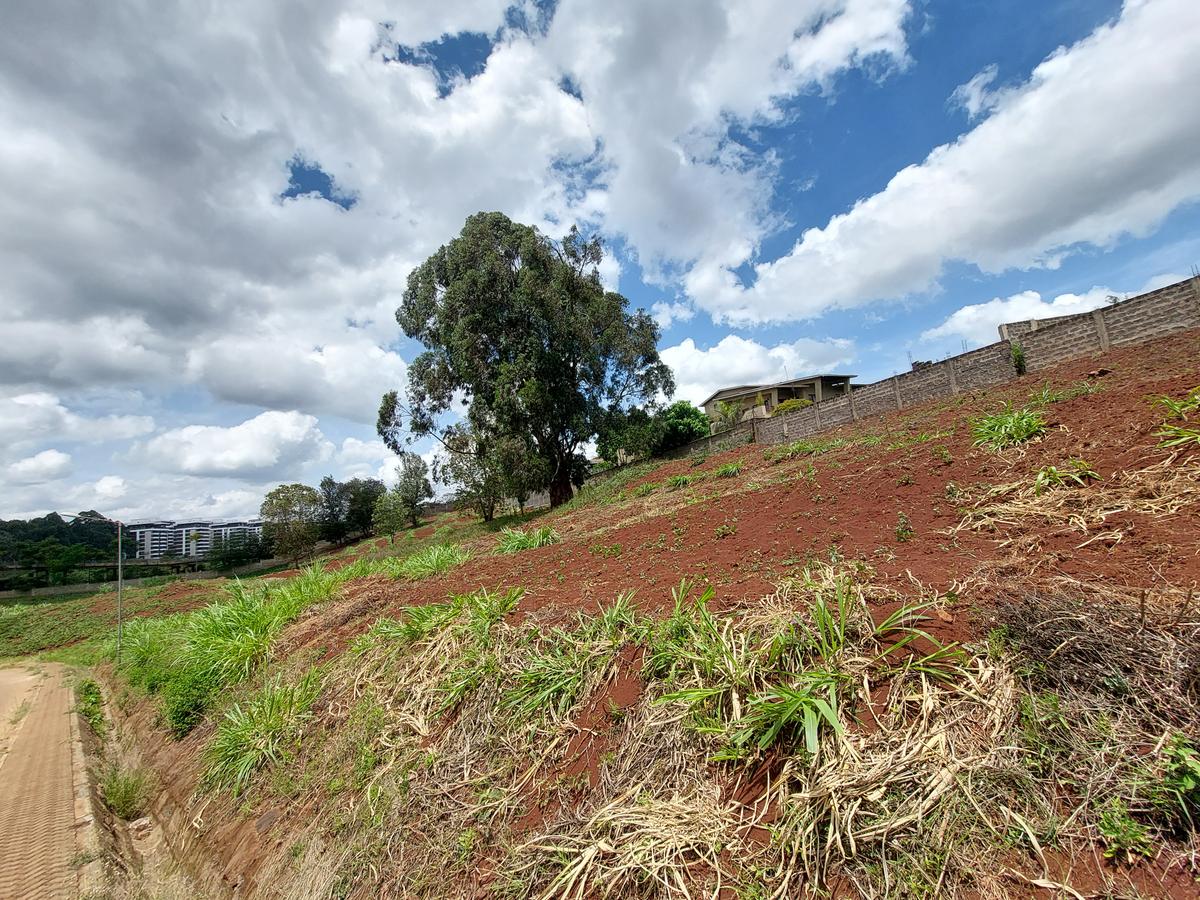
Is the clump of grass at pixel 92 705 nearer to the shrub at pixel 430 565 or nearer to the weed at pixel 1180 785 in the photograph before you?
the shrub at pixel 430 565

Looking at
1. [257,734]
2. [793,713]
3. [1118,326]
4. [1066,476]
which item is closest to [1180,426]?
[1066,476]

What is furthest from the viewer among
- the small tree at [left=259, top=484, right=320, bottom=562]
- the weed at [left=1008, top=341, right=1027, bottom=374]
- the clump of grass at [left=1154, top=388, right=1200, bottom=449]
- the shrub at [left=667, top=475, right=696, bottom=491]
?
the small tree at [left=259, top=484, right=320, bottom=562]

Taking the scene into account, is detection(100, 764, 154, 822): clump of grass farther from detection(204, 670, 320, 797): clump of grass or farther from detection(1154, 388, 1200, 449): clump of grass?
detection(1154, 388, 1200, 449): clump of grass

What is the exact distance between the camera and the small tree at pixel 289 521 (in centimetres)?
3142

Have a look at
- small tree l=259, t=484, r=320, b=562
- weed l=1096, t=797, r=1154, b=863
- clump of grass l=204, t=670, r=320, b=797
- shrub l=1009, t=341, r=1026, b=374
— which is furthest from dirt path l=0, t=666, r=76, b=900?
small tree l=259, t=484, r=320, b=562

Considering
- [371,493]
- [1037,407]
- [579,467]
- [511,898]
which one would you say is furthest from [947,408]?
[371,493]

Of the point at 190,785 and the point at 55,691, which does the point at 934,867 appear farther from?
the point at 55,691

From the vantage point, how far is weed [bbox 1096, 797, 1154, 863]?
156cm

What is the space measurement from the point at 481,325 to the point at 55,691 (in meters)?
15.6

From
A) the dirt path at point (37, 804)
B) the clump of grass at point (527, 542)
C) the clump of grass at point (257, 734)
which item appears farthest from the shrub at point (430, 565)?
the dirt path at point (37, 804)

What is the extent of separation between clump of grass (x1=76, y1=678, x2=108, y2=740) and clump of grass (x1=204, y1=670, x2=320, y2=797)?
5.99 metres

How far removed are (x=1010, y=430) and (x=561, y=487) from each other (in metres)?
18.3

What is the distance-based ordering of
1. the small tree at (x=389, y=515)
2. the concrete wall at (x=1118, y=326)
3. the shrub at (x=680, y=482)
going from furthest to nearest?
the small tree at (x=389, y=515) < the shrub at (x=680, y=482) < the concrete wall at (x=1118, y=326)

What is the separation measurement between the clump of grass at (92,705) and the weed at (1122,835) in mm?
12370
